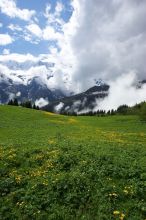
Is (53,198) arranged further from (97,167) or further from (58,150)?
(58,150)

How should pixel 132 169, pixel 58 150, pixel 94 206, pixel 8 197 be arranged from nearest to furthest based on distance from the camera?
pixel 94 206 → pixel 8 197 → pixel 132 169 → pixel 58 150

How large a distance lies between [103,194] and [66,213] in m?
2.30

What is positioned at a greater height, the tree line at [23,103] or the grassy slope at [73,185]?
the tree line at [23,103]

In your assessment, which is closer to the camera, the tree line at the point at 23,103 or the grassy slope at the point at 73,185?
the grassy slope at the point at 73,185

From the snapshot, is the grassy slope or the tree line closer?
the grassy slope

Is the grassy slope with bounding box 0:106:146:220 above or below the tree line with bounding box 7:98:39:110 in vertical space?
below

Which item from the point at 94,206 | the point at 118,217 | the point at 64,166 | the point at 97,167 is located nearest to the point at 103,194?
the point at 94,206

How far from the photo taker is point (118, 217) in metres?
14.3

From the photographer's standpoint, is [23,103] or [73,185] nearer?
[73,185]

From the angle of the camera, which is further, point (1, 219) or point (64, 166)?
point (64, 166)

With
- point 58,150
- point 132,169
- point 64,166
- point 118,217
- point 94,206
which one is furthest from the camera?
point 58,150

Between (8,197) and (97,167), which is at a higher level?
(97,167)

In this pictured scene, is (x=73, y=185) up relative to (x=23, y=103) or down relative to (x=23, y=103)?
down

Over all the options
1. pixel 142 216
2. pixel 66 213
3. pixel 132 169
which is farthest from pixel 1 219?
pixel 132 169
